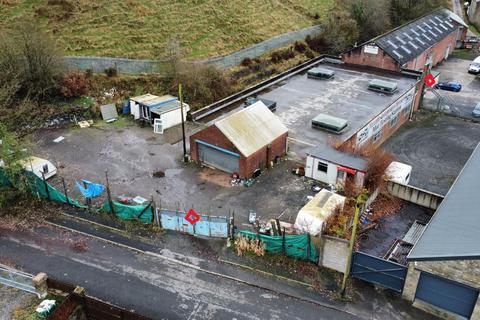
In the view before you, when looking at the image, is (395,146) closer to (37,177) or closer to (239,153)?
(239,153)

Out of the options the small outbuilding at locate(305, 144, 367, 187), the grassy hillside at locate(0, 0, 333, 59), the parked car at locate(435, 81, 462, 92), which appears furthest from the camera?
the parked car at locate(435, 81, 462, 92)

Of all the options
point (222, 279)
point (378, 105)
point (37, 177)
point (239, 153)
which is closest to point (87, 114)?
point (37, 177)

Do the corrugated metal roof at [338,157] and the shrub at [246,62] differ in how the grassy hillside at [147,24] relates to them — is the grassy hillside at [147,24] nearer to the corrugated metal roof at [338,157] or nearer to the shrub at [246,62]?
the shrub at [246,62]

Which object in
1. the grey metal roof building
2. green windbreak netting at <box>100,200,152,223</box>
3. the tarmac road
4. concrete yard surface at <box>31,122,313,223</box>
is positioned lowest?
the tarmac road

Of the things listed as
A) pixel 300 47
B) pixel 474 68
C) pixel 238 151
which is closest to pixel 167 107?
pixel 238 151

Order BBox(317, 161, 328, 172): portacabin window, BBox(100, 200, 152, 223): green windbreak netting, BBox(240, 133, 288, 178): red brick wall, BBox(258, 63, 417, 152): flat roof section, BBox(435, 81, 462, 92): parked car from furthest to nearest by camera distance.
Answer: BBox(435, 81, 462, 92): parked car
BBox(258, 63, 417, 152): flat roof section
BBox(240, 133, 288, 178): red brick wall
BBox(317, 161, 328, 172): portacabin window
BBox(100, 200, 152, 223): green windbreak netting

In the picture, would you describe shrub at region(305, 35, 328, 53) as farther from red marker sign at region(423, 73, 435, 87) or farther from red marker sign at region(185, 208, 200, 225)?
red marker sign at region(185, 208, 200, 225)

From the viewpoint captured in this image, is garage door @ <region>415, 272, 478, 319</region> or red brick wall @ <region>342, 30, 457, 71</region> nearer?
garage door @ <region>415, 272, 478, 319</region>

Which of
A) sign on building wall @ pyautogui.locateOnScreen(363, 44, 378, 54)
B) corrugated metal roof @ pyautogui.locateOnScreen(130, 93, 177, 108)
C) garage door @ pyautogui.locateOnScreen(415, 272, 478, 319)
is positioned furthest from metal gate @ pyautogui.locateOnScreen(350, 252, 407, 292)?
sign on building wall @ pyautogui.locateOnScreen(363, 44, 378, 54)
